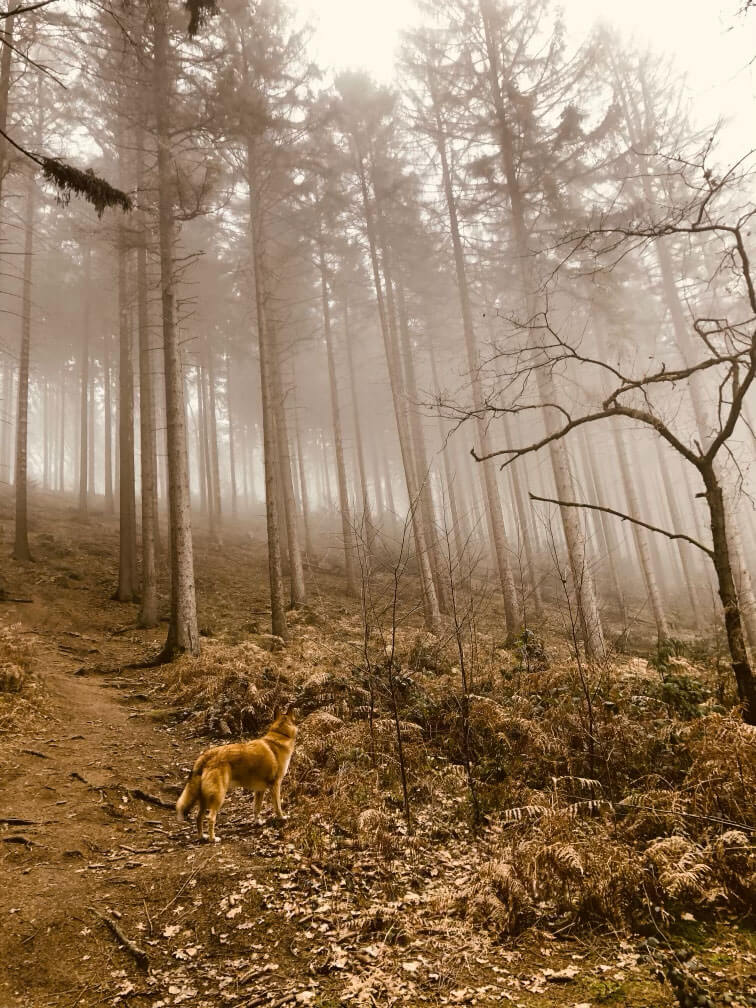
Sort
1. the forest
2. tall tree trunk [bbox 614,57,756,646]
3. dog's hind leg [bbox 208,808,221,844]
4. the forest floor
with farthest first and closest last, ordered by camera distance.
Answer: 1. tall tree trunk [bbox 614,57,756,646]
2. dog's hind leg [bbox 208,808,221,844]
3. the forest
4. the forest floor

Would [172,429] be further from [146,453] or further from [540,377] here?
[540,377]

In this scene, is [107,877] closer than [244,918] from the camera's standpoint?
No

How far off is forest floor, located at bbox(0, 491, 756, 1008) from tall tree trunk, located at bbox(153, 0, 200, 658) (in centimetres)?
405

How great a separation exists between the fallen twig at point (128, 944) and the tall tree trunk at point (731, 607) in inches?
165

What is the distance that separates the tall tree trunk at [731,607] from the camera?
3.48m

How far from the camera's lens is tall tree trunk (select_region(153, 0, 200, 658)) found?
1002 centimetres

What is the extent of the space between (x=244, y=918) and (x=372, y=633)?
9.10m

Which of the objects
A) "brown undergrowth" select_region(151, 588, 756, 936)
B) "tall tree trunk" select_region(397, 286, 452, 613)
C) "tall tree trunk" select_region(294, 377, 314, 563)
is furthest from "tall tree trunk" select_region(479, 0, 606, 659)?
"tall tree trunk" select_region(294, 377, 314, 563)

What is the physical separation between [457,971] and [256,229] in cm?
1583

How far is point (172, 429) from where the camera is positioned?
10648 millimetres

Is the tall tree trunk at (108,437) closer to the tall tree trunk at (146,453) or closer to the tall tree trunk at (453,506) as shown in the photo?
the tall tree trunk at (146,453)

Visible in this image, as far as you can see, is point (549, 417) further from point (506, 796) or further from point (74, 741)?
point (74, 741)

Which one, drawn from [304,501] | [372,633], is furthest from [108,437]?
[372,633]

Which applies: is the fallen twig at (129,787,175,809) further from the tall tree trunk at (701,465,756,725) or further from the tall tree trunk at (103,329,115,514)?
the tall tree trunk at (103,329,115,514)
